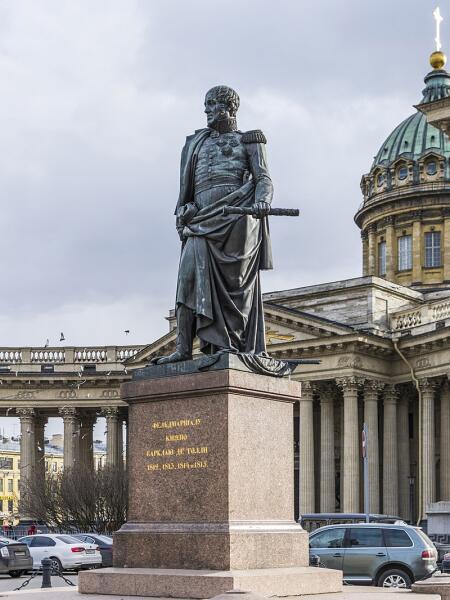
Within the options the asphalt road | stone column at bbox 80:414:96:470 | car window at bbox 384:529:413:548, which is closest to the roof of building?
stone column at bbox 80:414:96:470

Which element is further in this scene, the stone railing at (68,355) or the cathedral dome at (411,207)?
the cathedral dome at (411,207)

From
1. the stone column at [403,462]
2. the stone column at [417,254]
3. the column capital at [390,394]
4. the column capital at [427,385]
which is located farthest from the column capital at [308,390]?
the stone column at [417,254]

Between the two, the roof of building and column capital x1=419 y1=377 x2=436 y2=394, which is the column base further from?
the roof of building

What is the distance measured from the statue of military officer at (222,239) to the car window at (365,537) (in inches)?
502

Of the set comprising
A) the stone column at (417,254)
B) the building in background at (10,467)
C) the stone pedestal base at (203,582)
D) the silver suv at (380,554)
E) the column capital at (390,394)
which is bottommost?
the building in background at (10,467)

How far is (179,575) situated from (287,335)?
47.3 m

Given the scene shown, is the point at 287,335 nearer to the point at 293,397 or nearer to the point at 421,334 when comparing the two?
the point at 421,334

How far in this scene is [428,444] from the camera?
56.0m

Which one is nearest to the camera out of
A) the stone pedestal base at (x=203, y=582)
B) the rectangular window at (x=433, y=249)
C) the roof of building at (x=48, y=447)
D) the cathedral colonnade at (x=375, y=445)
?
the stone pedestal base at (x=203, y=582)

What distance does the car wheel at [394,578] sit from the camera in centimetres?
2605

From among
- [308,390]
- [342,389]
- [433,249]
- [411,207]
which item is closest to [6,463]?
[411,207]

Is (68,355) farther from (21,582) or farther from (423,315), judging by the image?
(21,582)

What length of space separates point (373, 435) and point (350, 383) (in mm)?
3089

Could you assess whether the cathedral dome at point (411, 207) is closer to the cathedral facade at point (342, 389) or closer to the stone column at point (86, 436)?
the cathedral facade at point (342, 389)
